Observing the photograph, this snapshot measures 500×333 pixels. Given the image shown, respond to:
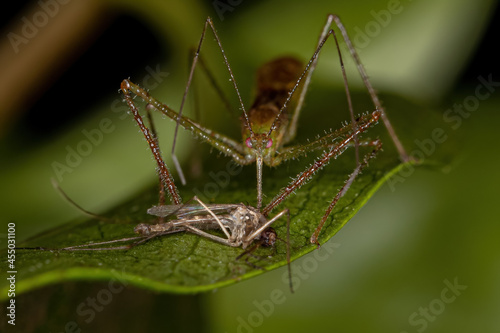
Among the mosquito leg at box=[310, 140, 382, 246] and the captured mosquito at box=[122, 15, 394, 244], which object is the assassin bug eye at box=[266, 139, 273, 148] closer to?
the captured mosquito at box=[122, 15, 394, 244]

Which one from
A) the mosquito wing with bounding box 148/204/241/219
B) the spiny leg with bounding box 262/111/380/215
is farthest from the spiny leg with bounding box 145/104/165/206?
the spiny leg with bounding box 262/111/380/215

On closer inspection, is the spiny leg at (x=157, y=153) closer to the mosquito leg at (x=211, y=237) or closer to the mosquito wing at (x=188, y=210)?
the mosquito wing at (x=188, y=210)

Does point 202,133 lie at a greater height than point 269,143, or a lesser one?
greater

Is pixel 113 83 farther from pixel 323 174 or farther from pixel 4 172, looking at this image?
pixel 323 174

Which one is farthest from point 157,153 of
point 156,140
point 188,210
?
point 188,210

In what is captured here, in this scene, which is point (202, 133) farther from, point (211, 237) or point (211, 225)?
point (211, 237)

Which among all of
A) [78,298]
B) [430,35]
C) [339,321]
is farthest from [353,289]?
[430,35]
